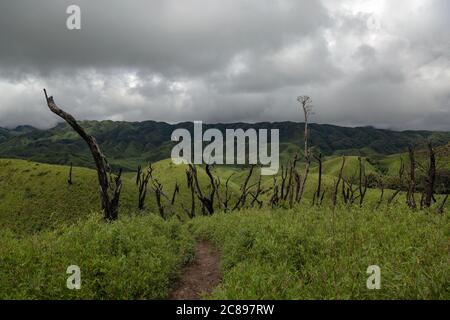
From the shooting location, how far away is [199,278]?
1294 centimetres

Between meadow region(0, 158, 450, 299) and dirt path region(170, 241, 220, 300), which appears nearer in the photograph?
meadow region(0, 158, 450, 299)

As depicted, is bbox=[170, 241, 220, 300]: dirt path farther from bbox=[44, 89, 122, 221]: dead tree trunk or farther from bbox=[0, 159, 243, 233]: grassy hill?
bbox=[0, 159, 243, 233]: grassy hill

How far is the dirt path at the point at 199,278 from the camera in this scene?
11148 millimetres

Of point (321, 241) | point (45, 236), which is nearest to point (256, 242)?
point (321, 241)

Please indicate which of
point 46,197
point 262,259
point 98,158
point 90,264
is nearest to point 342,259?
point 262,259

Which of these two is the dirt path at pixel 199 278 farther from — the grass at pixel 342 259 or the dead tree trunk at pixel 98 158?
the dead tree trunk at pixel 98 158

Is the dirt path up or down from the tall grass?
down

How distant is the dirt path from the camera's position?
11.1m

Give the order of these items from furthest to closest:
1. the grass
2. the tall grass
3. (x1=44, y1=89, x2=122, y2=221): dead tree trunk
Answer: (x1=44, y1=89, x2=122, y2=221): dead tree trunk → the tall grass → the grass

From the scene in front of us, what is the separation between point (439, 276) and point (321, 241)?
4496 millimetres

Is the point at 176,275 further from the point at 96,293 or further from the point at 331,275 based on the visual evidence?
the point at 331,275

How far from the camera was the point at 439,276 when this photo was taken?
7898mm

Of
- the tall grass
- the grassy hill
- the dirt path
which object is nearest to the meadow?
the tall grass

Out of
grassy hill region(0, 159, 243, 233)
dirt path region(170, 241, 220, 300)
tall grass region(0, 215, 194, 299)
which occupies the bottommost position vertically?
grassy hill region(0, 159, 243, 233)
